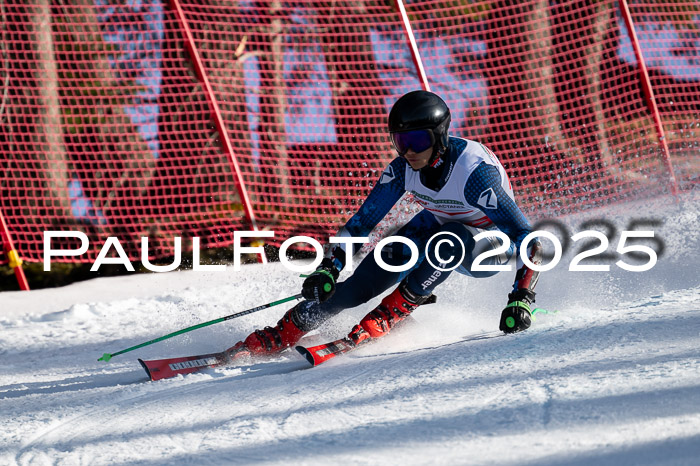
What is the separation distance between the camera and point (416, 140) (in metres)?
3.38

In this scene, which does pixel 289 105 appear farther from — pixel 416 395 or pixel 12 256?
pixel 416 395

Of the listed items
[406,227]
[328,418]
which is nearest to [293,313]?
[406,227]

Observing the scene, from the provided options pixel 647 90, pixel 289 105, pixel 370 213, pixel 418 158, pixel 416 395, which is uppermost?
pixel 647 90

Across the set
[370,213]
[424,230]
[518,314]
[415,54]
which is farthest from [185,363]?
[415,54]

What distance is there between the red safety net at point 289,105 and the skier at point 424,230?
3031mm

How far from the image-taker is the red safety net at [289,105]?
6.71 meters

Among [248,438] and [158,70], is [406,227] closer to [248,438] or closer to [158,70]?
[248,438]

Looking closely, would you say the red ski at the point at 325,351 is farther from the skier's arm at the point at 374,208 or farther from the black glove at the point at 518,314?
the black glove at the point at 518,314

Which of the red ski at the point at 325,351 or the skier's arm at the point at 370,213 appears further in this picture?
the skier's arm at the point at 370,213

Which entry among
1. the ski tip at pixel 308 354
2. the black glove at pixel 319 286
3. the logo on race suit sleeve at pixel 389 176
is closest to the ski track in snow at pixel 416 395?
the ski tip at pixel 308 354

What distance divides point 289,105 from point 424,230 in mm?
3751

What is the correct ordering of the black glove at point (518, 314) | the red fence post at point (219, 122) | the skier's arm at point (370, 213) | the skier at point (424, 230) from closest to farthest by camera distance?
the black glove at point (518, 314) → the skier at point (424, 230) → the skier's arm at point (370, 213) → the red fence post at point (219, 122)

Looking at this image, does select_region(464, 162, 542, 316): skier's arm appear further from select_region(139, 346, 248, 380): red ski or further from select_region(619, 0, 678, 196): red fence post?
select_region(619, 0, 678, 196): red fence post

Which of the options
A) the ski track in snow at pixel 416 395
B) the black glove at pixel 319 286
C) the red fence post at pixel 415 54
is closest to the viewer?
the ski track in snow at pixel 416 395
